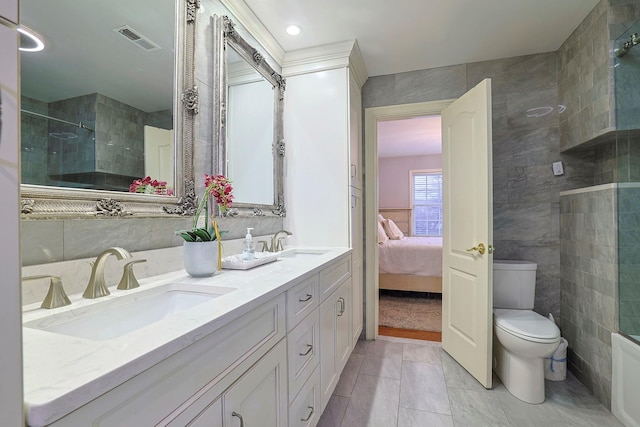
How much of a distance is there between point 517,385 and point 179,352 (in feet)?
7.11

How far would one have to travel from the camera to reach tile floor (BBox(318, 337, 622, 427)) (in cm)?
164

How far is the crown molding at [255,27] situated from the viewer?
66.6 inches

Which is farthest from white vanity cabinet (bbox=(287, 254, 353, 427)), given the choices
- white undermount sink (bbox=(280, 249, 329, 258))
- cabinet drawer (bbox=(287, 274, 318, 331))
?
white undermount sink (bbox=(280, 249, 329, 258))

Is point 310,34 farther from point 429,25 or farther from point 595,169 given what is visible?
point 595,169

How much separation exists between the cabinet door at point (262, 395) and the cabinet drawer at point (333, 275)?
1.57ft

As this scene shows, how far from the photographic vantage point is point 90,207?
0.96m

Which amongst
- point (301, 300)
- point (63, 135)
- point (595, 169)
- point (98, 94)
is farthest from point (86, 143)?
point (595, 169)

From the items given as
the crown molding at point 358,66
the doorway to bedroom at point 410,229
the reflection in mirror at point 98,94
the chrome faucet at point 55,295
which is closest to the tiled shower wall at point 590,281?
the doorway to bedroom at point 410,229

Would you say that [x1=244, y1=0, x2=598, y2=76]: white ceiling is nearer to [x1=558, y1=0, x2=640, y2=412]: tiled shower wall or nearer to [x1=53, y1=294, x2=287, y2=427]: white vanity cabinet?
[x1=558, y1=0, x2=640, y2=412]: tiled shower wall

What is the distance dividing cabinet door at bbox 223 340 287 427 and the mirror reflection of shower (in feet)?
8.03

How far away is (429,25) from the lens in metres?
2.00

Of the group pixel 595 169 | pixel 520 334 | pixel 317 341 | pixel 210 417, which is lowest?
pixel 520 334

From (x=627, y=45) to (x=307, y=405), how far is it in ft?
8.59

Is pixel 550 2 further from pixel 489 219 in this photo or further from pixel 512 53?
pixel 489 219
